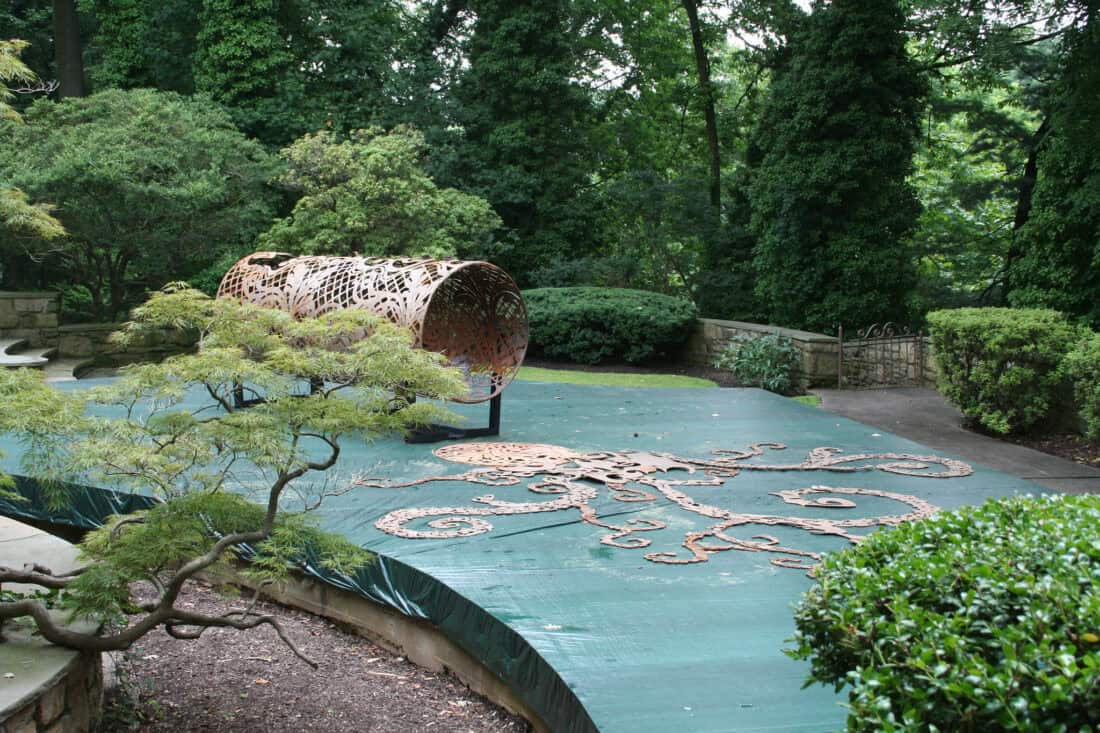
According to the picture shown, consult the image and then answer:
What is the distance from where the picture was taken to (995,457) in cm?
738

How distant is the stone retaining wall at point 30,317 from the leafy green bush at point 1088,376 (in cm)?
1149

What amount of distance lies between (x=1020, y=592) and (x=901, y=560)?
14.2 inches

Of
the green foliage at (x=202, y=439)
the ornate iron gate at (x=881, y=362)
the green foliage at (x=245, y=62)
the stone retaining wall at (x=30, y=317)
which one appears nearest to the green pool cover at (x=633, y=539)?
the green foliage at (x=202, y=439)

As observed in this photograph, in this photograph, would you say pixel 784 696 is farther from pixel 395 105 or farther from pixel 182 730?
pixel 395 105

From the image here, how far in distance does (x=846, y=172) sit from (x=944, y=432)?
5.28 metres

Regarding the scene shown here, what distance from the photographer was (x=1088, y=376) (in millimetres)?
7168

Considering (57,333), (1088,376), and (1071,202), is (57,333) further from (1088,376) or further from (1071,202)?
(1071,202)

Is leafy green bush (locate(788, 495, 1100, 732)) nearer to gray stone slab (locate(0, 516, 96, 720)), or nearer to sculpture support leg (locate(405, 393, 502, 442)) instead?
gray stone slab (locate(0, 516, 96, 720))

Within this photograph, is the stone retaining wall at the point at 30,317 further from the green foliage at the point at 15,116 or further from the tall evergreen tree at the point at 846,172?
the tall evergreen tree at the point at 846,172

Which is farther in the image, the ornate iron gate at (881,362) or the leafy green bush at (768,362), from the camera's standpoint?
the leafy green bush at (768,362)

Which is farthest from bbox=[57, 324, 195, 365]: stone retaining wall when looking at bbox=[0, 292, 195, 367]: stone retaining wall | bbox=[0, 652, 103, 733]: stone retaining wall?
bbox=[0, 652, 103, 733]: stone retaining wall

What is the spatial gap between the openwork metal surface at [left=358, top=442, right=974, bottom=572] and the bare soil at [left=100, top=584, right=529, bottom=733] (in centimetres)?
76

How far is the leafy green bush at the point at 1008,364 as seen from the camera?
793 cm

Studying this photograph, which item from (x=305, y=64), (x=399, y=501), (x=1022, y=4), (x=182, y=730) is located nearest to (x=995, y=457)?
(x=399, y=501)
